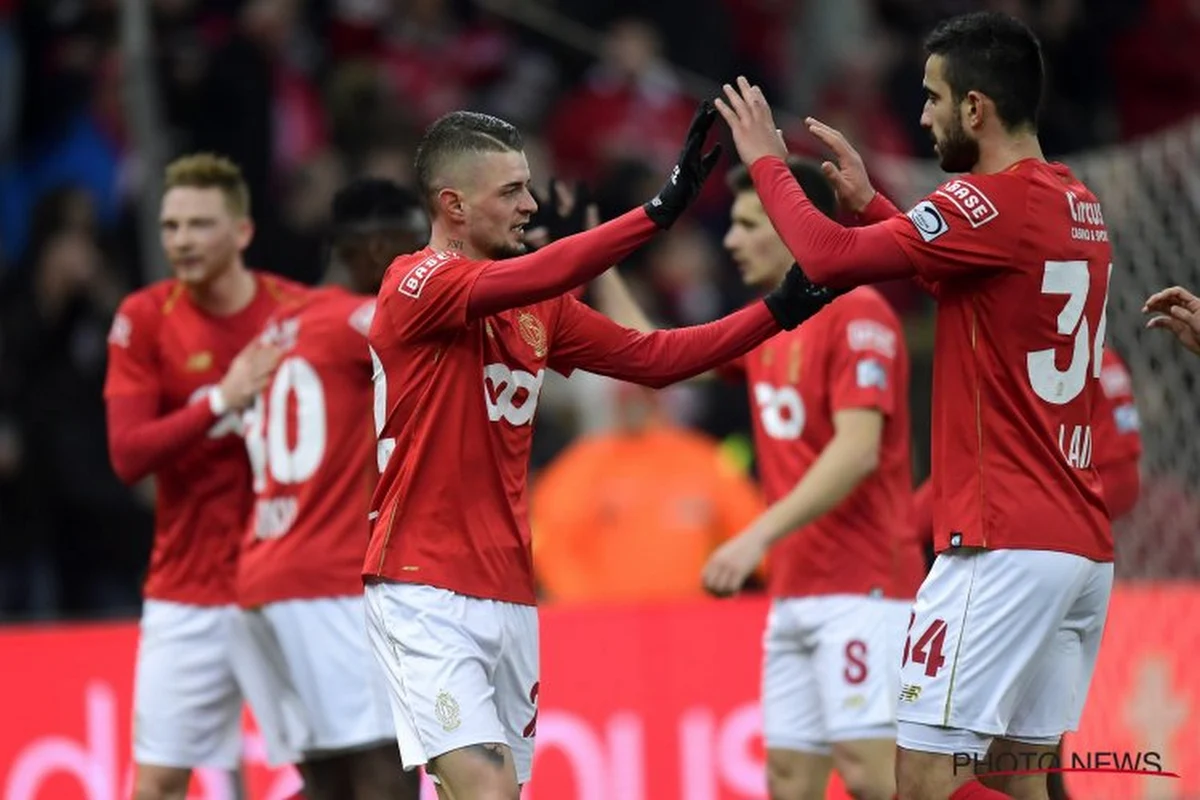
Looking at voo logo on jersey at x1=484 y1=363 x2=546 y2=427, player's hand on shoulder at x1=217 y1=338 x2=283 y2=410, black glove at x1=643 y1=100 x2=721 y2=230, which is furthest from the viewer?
player's hand on shoulder at x1=217 y1=338 x2=283 y2=410

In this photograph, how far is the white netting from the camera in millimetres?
10750

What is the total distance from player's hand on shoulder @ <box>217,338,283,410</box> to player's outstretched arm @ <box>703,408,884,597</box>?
5.22ft

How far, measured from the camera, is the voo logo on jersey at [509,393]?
617cm

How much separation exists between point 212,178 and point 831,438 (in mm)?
2404

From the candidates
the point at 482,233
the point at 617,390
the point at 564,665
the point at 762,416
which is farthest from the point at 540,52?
the point at 482,233

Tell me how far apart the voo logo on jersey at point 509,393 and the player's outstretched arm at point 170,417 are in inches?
59.9

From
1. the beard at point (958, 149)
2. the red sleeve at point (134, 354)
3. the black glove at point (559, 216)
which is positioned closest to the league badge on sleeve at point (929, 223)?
the beard at point (958, 149)

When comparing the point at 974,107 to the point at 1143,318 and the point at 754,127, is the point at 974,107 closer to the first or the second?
the point at 754,127

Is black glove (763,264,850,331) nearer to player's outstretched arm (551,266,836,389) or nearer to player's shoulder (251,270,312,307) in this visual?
player's outstretched arm (551,266,836,389)

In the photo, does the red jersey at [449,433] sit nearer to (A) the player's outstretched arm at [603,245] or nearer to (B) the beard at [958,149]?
(A) the player's outstretched arm at [603,245]

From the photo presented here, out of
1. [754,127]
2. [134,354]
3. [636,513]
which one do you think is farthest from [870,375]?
[636,513]

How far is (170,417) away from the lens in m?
7.70

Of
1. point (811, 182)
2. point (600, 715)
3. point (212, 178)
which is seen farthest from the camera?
point (600, 715)

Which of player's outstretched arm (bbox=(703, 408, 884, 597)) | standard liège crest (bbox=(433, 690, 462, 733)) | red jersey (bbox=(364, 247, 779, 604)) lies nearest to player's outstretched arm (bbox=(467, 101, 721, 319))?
red jersey (bbox=(364, 247, 779, 604))
